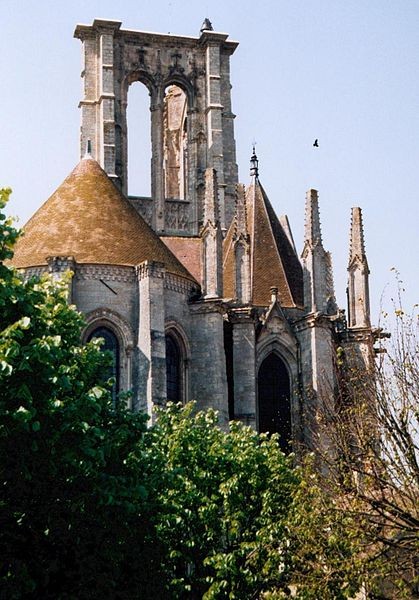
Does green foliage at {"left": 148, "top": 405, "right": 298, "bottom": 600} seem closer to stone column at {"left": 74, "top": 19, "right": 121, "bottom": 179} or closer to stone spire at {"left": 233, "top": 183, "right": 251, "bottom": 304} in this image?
stone spire at {"left": 233, "top": 183, "right": 251, "bottom": 304}

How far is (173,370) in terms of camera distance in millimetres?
37281

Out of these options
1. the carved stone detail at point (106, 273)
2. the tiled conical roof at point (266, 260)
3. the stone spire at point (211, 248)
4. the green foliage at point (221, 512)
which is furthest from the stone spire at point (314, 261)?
the green foliage at point (221, 512)

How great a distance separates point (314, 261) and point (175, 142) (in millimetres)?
13364

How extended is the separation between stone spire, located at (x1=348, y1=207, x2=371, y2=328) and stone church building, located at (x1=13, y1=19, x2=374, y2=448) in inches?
1.2

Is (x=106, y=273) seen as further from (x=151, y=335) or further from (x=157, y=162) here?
(x=157, y=162)

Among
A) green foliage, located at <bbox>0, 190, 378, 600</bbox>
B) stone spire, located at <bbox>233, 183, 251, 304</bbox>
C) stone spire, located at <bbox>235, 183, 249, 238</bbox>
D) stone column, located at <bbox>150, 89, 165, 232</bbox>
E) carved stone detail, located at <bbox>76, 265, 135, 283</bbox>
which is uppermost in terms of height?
stone column, located at <bbox>150, 89, 165, 232</bbox>

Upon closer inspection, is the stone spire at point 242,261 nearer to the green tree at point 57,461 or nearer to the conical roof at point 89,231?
the conical roof at point 89,231

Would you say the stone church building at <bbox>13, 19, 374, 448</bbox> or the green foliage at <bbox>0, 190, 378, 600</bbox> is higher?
the stone church building at <bbox>13, 19, 374, 448</bbox>

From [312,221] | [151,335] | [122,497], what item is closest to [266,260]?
[312,221]

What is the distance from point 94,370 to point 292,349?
662 inches

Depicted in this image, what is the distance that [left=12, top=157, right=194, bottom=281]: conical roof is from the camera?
3669 centimetres

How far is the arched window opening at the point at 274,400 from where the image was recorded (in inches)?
1532

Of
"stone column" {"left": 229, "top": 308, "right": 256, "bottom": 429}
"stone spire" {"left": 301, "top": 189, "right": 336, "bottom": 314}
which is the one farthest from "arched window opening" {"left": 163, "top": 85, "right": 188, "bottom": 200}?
"stone column" {"left": 229, "top": 308, "right": 256, "bottom": 429}

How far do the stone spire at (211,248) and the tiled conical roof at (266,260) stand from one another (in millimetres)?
1957
